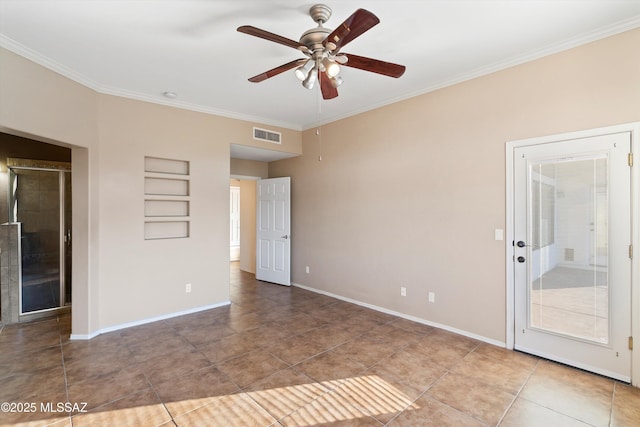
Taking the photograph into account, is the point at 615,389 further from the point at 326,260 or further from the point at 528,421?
the point at 326,260

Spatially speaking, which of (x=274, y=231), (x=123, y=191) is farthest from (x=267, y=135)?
(x=123, y=191)

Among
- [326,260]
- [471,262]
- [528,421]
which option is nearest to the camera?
[528,421]

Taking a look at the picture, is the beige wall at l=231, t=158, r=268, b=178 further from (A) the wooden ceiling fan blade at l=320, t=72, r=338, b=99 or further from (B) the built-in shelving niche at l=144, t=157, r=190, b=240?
(A) the wooden ceiling fan blade at l=320, t=72, r=338, b=99

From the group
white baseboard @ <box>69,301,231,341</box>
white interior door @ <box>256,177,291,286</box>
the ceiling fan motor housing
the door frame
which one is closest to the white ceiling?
the ceiling fan motor housing

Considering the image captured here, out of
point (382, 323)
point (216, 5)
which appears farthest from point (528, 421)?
point (216, 5)

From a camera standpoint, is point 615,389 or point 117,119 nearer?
point 615,389

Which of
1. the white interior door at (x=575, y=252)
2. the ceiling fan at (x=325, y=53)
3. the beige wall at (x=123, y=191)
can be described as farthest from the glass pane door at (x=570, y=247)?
the beige wall at (x=123, y=191)

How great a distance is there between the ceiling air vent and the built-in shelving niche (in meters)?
1.23

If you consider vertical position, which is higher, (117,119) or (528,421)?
(117,119)

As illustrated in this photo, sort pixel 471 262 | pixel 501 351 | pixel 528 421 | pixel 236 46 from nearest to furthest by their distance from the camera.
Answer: pixel 528 421, pixel 236 46, pixel 501 351, pixel 471 262

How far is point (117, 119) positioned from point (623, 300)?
5.52m

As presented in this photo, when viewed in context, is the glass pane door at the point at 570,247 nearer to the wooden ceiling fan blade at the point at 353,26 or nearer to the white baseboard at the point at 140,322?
the wooden ceiling fan blade at the point at 353,26

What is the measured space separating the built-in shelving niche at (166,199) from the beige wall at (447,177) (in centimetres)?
220

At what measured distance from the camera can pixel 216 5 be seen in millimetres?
2184
